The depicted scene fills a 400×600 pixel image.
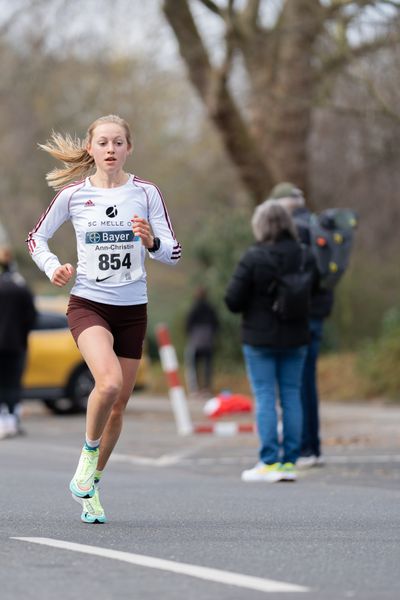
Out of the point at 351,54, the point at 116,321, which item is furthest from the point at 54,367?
the point at 116,321

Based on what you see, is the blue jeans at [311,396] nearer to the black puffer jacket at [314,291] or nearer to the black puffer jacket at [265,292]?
the black puffer jacket at [314,291]

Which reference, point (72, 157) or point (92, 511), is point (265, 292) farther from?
point (92, 511)

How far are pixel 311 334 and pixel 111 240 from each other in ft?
14.3

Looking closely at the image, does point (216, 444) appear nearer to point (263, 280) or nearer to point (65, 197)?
point (263, 280)

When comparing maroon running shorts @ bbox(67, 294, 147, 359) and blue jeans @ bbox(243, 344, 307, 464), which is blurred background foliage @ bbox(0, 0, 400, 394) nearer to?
blue jeans @ bbox(243, 344, 307, 464)

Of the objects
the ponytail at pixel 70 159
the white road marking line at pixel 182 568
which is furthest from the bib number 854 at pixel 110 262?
the white road marking line at pixel 182 568

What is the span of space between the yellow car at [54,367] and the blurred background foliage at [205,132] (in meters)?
3.84

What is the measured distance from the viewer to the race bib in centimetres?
748

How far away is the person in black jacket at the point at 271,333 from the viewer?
10664 mm

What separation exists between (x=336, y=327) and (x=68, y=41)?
6959mm

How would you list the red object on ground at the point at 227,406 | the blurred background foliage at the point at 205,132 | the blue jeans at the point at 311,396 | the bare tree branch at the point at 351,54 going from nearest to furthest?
1. the blue jeans at the point at 311,396
2. the red object on ground at the point at 227,406
3. the bare tree branch at the point at 351,54
4. the blurred background foliage at the point at 205,132

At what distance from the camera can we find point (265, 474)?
1084 centimetres

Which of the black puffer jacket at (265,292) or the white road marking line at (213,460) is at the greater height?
the black puffer jacket at (265,292)

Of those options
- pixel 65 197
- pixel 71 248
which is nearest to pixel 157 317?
pixel 71 248
